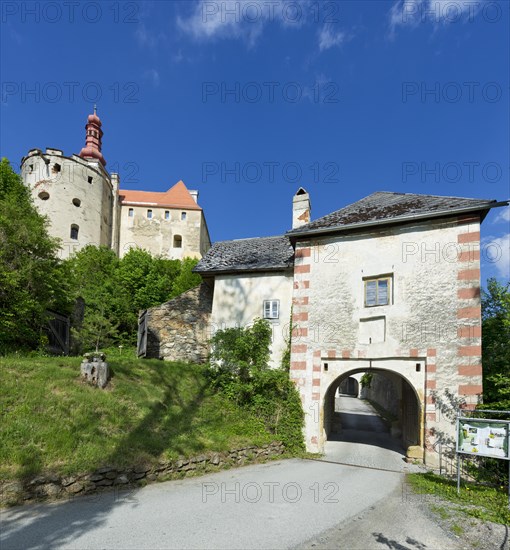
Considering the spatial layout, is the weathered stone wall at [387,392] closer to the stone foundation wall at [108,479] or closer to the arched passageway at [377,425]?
A: the arched passageway at [377,425]

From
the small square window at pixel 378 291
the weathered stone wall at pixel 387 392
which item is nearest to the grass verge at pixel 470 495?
the small square window at pixel 378 291

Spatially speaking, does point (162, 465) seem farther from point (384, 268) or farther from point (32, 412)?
point (384, 268)

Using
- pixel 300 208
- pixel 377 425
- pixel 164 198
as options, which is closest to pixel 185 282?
pixel 300 208

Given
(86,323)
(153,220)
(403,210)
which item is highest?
(153,220)

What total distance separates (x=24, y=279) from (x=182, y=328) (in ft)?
22.4

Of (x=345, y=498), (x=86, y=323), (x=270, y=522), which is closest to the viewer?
(x=270, y=522)

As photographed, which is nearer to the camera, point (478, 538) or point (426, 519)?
point (478, 538)

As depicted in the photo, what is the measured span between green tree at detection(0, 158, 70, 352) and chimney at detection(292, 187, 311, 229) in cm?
1078

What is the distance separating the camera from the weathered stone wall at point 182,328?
17.2 m

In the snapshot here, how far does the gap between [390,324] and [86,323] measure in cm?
1542

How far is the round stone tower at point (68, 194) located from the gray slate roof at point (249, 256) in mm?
28880

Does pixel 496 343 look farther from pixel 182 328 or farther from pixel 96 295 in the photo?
pixel 96 295

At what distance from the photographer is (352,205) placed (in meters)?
15.4

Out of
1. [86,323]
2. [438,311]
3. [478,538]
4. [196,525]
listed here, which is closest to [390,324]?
[438,311]
